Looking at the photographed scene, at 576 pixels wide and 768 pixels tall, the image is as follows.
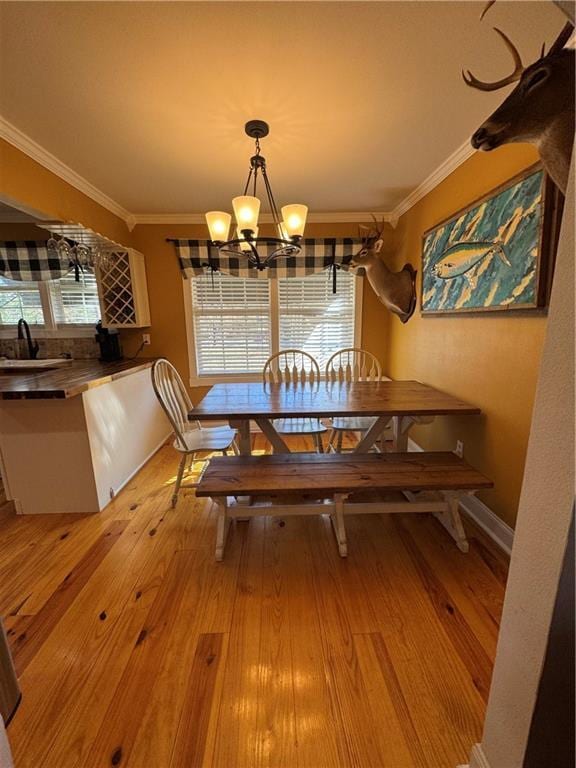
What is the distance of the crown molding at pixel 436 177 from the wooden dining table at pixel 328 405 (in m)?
1.43

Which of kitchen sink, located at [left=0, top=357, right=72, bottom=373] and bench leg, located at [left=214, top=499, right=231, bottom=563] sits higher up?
kitchen sink, located at [left=0, top=357, right=72, bottom=373]

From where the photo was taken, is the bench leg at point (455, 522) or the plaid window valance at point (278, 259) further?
the plaid window valance at point (278, 259)

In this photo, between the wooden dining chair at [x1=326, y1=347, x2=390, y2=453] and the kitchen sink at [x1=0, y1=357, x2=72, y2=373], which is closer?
the wooden dining chair at [x1=326, y1=347, x2=390, y2=453]

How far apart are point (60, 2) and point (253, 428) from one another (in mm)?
3122

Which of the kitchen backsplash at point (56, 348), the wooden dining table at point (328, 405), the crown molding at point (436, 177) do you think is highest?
the crown molding at point (436, 177)

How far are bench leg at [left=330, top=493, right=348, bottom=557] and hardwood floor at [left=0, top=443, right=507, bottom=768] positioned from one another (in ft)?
0.17

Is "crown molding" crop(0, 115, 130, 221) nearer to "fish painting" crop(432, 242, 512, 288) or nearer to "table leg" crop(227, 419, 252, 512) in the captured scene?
"table leg" crop(227, 419, 252, 512)

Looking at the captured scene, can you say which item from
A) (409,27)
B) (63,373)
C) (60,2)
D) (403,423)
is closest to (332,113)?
(409,27)

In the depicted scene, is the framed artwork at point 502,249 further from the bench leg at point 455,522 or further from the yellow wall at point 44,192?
the yellow wall at point 44,192

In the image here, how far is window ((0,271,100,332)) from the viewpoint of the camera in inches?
122

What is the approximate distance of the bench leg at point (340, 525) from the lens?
1.66m

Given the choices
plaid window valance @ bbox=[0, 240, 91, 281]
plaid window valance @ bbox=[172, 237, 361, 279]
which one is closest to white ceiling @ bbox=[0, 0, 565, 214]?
plaid window valance @ bbox=[172, 237, 361, 279]

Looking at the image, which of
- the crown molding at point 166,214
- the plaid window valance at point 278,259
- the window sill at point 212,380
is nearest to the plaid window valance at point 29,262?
the crown molding at point 166,214

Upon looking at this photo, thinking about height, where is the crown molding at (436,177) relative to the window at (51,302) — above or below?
above
